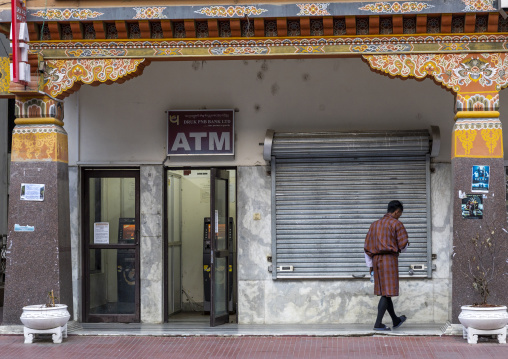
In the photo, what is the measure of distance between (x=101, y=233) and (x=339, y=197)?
3814mm

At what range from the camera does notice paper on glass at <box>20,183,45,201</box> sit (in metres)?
11.3

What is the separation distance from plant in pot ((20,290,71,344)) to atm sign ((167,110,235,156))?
3164mm

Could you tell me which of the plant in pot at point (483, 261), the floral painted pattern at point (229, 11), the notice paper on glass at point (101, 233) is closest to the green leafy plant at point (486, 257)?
the plant in pot at point (483, 261)

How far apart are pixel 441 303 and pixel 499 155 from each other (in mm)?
2711

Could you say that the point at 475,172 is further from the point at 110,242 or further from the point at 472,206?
the point at 110,242

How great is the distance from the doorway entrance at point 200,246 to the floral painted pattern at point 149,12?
8.23ft

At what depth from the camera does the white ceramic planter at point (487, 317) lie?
10180 millimetres

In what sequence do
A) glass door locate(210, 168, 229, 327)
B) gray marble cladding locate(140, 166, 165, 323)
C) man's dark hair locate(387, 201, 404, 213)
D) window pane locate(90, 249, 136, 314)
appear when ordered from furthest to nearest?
window pane locate(90, 249, 136, 314), gray marble cladding locate(140, 166, 165, 323), glass door locate(210, 168, 229, 327), man's dark hair locate(387, 201, 404, 213)

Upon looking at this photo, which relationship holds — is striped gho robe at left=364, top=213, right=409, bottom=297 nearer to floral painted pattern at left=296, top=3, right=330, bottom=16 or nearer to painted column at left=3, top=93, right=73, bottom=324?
floral painted pattern at left=296, top=3, right=330, bottom=16

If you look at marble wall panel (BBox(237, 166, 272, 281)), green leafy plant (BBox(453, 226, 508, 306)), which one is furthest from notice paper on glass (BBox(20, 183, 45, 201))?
green leafy plant (BBox(453, 226, 508, 306))

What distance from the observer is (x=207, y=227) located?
13688mm

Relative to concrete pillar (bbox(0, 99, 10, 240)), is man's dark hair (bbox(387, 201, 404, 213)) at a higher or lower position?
lower

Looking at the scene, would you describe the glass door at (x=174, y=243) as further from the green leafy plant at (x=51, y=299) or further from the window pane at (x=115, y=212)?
the green leafy plant at (x=51, y=299)

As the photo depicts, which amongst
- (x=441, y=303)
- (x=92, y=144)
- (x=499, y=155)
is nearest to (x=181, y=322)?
(x=92, y=144)
